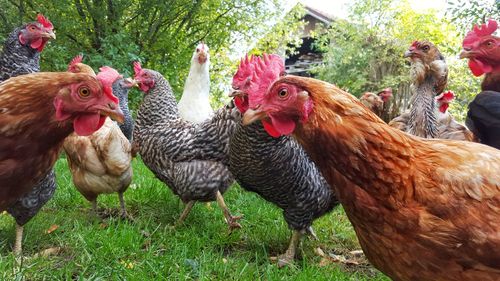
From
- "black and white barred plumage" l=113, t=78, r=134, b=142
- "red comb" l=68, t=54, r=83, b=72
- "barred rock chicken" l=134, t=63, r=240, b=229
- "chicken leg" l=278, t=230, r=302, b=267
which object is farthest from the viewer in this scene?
"black and white barred plumage" l=113, t=78, r=134, b=142

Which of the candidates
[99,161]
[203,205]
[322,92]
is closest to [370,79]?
[203,205]

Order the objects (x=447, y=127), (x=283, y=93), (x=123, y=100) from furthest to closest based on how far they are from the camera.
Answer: (x=123, y=100) → (x=447, y=127) → (x=283, y=93)

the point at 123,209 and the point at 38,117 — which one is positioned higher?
the point at 38,117

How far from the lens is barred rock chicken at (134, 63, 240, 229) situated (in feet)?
12.1

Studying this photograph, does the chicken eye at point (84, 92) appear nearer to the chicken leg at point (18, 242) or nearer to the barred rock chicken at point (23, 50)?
the chicken leg at point (18, 242)

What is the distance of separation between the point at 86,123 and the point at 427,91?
141 inches

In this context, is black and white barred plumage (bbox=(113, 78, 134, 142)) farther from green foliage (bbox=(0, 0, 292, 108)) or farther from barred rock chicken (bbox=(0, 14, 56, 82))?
barred rock chicken (bbox=(0, 14, 56, 82))

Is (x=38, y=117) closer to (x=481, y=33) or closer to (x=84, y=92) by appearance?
(x=84, y=92)

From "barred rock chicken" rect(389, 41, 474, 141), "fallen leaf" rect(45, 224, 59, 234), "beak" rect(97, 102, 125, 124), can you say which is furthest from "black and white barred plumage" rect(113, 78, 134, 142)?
"beak" rect(97, 102, 125, 124)

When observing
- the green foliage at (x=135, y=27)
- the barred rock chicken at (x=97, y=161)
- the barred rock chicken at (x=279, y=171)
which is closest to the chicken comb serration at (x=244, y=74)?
the barred rock chicken at (x=279, y=171)

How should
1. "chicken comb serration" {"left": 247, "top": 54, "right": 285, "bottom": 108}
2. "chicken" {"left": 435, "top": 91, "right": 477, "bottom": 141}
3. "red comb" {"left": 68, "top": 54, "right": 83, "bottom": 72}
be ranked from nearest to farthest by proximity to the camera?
1. "chicken comb serration" {"left": 247, "top": 54, "right": 285, "bottom": 108}
2. "chicken" {"left": 435, "top": 91, "right": 477, "bottom": 141}
3. "red comb" {"left": 68, "top": 54, "right": 83, "bottom": 72}

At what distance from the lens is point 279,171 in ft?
10.3

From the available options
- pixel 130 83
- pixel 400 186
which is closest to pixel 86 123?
pixel 400 186

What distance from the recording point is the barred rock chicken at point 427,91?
4.19m
